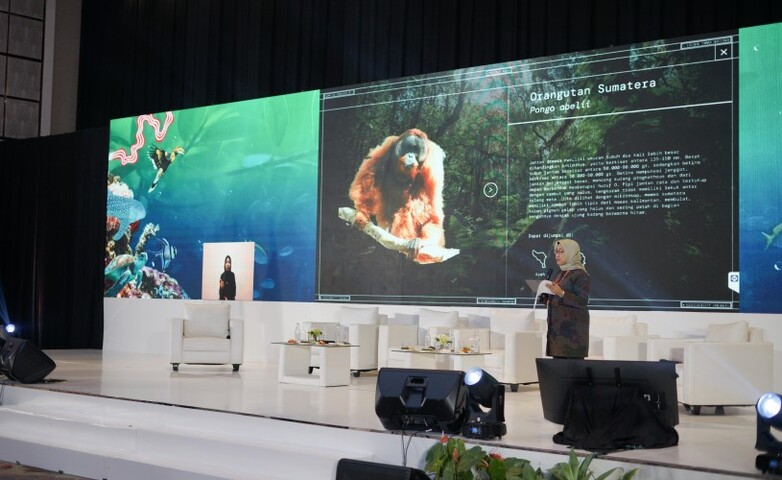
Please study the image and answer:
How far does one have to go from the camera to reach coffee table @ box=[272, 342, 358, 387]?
27.5 ft

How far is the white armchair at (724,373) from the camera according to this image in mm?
6770

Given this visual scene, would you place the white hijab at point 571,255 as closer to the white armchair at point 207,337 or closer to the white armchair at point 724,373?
the white armchair at point 724,373

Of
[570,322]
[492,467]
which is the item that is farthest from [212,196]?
[492,467]

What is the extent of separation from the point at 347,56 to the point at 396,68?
2.60ft

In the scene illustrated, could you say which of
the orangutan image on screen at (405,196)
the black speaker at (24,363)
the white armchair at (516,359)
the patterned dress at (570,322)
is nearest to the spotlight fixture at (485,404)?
the patterned dress at (570,322)

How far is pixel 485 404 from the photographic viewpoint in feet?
17.1

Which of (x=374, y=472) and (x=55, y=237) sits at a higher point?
(x=55, y=237)

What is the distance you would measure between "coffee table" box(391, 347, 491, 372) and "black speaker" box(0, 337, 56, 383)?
9.93 feet

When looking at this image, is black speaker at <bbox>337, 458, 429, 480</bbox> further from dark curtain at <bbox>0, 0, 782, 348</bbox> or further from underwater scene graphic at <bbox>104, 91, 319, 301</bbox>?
underwater scene graphic at <bbox>104, 91, 319, 301</bbox>

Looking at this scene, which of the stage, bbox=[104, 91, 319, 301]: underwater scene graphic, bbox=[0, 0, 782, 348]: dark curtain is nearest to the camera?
the stage

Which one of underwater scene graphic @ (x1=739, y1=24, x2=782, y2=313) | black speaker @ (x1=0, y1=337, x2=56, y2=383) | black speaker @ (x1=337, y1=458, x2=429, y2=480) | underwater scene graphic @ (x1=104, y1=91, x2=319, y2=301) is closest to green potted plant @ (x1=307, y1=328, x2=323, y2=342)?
underwater scene graphic @ (x1=104, y1=91, x2=319, y2=301)

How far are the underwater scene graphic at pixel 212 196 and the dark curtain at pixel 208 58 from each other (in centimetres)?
66

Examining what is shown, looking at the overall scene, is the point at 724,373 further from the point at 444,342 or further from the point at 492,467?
the point at 492,467

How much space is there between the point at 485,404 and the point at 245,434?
1703 millimetres
